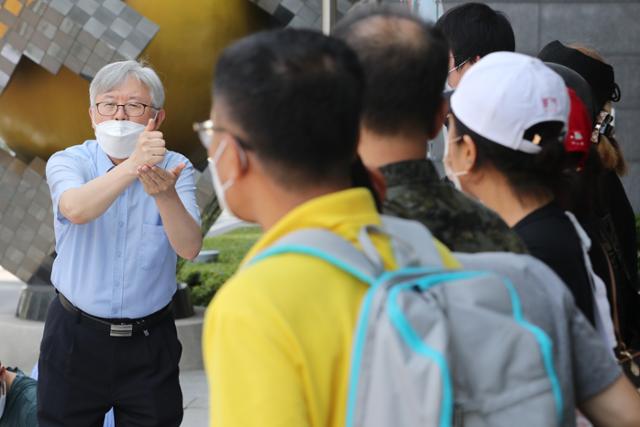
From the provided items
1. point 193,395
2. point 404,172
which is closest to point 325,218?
point 404,172

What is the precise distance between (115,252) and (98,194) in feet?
0.79

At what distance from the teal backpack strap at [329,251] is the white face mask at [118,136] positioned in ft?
6.53

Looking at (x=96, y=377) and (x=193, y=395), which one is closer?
(x=96, y=377)

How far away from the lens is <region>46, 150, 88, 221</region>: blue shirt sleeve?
335 centimetres

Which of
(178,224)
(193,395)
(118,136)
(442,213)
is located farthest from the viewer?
(193,395)

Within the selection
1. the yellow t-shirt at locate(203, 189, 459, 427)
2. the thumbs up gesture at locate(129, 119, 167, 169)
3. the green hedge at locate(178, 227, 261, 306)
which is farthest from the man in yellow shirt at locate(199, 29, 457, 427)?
the green hedge at locate(178, 227, 261, 306)

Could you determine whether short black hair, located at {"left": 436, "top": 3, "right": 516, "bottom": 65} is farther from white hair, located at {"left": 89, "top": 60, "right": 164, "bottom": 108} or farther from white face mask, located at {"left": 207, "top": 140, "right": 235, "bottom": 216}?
white face mask, located at {"left": 207, "top": 140, "right": 235, "bottom": 216}

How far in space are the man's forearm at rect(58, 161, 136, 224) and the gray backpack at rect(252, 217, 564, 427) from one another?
1.79m

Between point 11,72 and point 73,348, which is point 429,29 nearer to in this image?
point 73,348

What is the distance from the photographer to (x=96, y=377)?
3.34 meters

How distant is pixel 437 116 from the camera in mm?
1947

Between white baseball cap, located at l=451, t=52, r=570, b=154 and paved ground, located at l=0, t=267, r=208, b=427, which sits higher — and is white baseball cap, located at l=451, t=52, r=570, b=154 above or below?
above

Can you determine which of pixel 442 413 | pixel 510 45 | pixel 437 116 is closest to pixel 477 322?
pixel 442 413

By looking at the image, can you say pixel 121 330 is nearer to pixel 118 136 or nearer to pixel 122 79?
pixel 118 136
